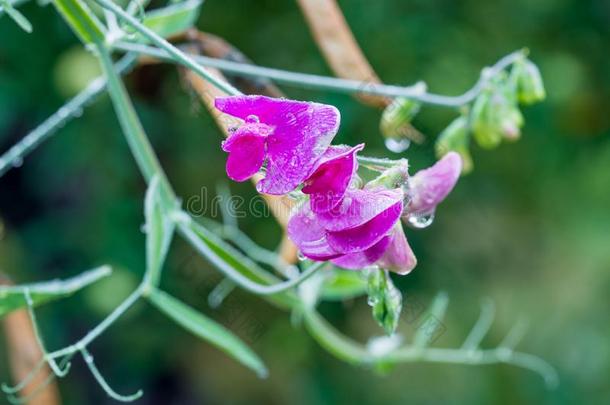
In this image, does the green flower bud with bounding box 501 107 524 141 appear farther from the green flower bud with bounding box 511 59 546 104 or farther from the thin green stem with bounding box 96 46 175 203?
the thin green stem with bounding box 96 46 175 203

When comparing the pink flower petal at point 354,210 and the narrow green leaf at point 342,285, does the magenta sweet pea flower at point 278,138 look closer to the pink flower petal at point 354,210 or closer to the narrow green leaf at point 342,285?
the pink flower petal at point 354,210

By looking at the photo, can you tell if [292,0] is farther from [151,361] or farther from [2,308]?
[2,308]

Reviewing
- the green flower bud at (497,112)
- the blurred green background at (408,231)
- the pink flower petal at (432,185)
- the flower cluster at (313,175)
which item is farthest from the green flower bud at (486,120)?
the blurred green background at (408,231)

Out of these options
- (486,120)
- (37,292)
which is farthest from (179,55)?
(486,120)

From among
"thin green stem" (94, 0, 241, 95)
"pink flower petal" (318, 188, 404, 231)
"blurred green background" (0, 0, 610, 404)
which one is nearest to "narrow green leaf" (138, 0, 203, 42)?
"thin green stem" (94, 0, 241, 95)

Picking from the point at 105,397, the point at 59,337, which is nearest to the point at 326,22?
the point at 59,337

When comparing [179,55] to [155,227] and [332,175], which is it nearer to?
[332,175]

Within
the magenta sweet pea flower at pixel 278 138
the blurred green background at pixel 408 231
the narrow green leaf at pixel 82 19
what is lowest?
the blurred green background at pixel 408 231
